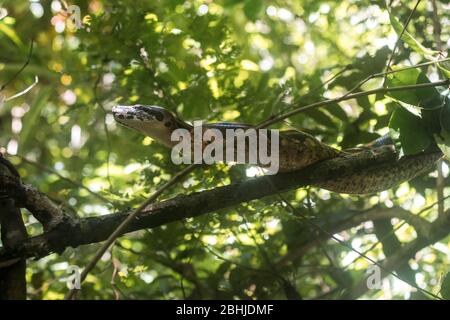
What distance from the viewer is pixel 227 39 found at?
352 cm

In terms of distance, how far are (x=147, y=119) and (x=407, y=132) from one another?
48.4 inches

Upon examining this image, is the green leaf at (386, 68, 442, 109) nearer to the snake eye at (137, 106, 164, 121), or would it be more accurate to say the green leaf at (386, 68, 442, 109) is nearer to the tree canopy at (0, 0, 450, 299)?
the tree canopy at (0, 0, 450, 299)

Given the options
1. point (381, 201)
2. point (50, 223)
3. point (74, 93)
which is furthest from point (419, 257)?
point (74, 93)

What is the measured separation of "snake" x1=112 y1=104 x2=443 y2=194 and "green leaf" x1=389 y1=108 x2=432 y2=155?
1.04 ft

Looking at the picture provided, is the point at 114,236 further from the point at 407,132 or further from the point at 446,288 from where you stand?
the point at 446,288

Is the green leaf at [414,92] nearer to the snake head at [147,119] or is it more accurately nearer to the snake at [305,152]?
the snake at [305,152]

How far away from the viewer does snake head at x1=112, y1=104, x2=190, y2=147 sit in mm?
2836

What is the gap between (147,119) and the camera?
285 cm

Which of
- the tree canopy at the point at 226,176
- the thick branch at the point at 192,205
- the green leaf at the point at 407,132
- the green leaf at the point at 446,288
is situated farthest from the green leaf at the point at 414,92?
the green leaf at the point at 446,288

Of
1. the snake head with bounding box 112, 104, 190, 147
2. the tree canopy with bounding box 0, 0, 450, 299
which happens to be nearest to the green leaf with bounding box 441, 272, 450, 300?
the tree canopy with bounding box 0, 0, 450, 299

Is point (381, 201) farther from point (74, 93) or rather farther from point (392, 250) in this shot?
point (74, 93)

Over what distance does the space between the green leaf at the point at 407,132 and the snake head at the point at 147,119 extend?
1055 millimetres
